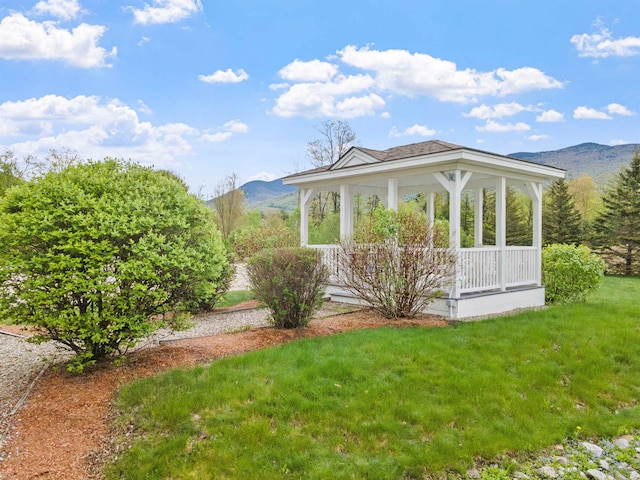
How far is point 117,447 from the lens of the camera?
303cm

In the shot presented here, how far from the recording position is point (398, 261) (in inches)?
254

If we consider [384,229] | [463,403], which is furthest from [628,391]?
[384,229]

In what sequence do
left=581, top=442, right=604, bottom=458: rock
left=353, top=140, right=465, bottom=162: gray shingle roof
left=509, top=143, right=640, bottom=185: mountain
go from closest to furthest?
left=581, top=442, right=604, bottom=458: rock → left=353, top=140, right=465, bottom=162: gray shingle roof → left=509, top=143, right=640, bottom=185: mountain

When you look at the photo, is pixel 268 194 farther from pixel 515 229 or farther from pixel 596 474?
pixel 596 474

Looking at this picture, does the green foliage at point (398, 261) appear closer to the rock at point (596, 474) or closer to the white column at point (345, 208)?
the white column at point (345, 208)

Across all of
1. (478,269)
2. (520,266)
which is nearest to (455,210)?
(478,269)

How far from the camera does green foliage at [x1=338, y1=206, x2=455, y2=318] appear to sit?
641 centimetres

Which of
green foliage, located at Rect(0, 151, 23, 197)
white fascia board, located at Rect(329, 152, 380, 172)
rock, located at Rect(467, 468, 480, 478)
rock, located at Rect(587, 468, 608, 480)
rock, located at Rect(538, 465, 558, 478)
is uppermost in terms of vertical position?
green foliage, located at Rect(0, 151, 23, 197)

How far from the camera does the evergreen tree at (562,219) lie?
22.7m

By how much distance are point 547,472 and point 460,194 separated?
16.2ft

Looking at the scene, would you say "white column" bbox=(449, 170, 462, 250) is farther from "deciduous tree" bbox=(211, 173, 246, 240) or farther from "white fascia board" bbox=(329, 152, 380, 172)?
"deciduous tree" bbox=(211, 173, 246, 240)

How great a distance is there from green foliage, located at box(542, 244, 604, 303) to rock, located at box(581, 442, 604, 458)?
6425mm

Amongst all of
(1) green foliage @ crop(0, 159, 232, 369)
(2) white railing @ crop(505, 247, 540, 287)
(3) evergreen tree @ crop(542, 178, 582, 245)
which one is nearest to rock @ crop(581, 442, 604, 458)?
(1) green foliage @ crop(0, 159, 232, 369)

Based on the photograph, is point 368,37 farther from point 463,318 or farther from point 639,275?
point 639,275
